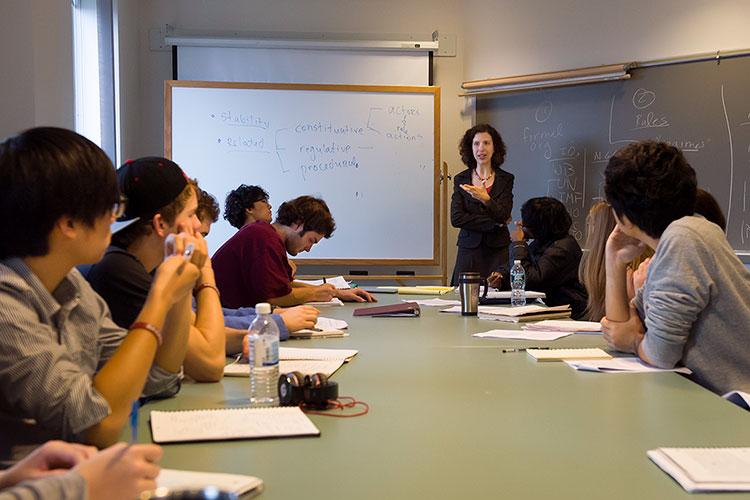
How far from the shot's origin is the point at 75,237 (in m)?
1.30

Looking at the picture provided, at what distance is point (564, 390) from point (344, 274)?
388 cm

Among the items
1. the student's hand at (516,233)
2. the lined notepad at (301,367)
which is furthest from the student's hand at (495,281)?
the lined notepad at (301,367)

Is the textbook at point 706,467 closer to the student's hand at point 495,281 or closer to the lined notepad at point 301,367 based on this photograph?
the lined notepad at point 301,367

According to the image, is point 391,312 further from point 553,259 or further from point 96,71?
point 96,71

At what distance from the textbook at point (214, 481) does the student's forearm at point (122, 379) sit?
0.19 metres

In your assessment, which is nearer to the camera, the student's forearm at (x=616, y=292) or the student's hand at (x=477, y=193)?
the student's forearm at (x=616, y=292)

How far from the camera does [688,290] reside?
76.4 inches

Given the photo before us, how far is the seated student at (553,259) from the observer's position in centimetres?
372

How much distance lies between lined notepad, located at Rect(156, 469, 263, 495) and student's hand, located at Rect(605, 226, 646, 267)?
5.84ft

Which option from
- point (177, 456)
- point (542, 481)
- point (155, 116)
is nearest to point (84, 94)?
point (155, 116)

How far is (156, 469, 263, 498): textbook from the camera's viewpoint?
1.08 meters

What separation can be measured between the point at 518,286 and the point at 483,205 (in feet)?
4.88

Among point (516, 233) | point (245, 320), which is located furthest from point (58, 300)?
point (516, 233)

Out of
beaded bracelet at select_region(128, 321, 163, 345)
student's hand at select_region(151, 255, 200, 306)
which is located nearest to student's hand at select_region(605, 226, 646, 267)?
student's hand at select_region(151, 255, 200, 306)
